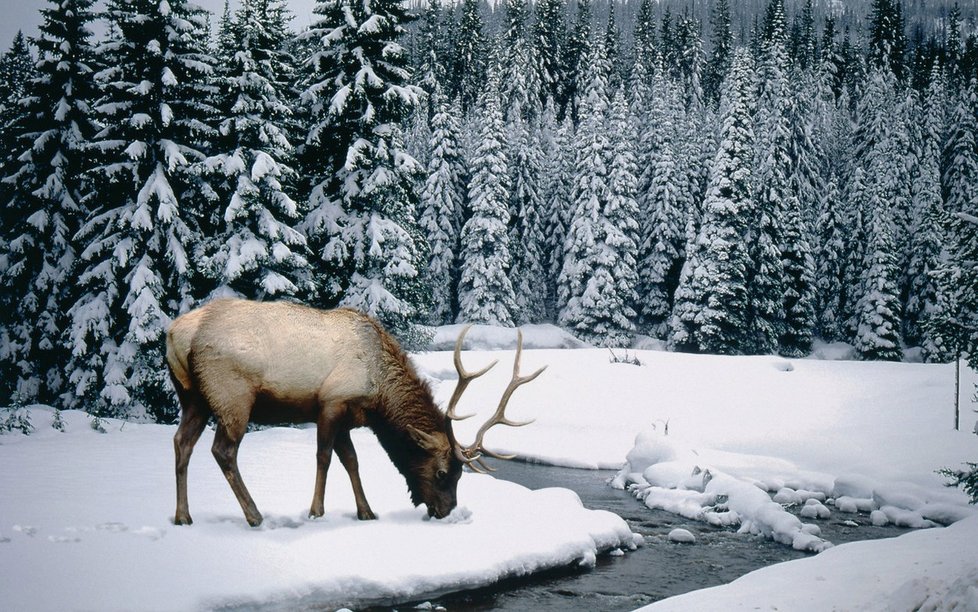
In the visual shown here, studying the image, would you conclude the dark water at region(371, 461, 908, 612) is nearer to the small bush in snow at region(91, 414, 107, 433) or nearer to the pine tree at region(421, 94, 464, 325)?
the small bush in snow at region(91, 414, 107, 433)

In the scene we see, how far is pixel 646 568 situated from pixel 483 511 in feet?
6.53

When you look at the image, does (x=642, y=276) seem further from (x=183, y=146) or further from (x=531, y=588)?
(x=531, y=588)

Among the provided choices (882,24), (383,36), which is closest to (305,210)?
(383,36)

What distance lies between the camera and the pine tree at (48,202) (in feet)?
56.0

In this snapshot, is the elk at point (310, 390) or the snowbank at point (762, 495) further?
the snowbank at point (762, 495)

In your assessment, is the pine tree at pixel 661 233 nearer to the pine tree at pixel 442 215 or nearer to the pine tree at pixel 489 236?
the pine tree at pixel 489 236

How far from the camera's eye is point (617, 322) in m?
37.0

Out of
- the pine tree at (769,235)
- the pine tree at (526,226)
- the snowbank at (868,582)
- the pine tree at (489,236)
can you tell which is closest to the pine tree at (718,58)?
the pine tree at (769,235)

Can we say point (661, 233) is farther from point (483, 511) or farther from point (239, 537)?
point (239, 537)

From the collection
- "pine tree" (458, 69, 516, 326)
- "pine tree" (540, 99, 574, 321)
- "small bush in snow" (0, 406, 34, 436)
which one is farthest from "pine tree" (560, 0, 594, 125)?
"small bush in snow" (0, 406, 34, 436)

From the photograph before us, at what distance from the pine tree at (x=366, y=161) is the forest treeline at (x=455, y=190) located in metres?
0.07

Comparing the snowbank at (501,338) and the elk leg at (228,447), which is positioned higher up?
the elk leg at (228,447)

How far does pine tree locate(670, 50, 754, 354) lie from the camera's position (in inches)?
1291

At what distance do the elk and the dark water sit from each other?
1306mm
